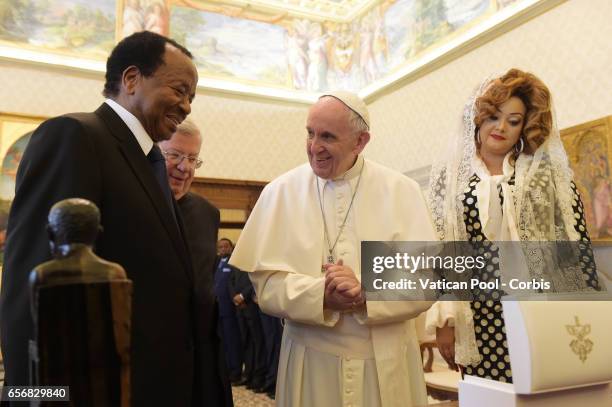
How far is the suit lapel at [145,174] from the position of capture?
153cm

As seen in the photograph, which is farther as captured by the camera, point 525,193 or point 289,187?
point 289,187

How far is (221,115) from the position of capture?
9750 mm

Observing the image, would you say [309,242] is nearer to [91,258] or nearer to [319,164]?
[319,164]

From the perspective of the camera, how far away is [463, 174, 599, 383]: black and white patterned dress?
2117 millimetres

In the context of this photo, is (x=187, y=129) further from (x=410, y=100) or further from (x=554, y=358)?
(x=410, y=100)

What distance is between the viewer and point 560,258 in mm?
2197

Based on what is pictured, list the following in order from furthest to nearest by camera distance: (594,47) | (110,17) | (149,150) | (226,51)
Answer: (226,51) → (110,17) → (594,47) → (149,150)

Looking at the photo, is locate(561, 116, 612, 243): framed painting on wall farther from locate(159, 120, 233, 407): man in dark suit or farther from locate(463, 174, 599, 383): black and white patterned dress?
locate(159, 120, 233, 407): man in dark suit

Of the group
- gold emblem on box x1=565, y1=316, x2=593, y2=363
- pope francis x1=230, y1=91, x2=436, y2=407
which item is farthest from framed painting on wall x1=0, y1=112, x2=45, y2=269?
gold emblem on box x1=565, y1=316, x2=593, y2=363

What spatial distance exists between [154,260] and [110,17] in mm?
8627

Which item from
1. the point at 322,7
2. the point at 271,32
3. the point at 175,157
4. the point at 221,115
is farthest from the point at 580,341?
the point at 322,7

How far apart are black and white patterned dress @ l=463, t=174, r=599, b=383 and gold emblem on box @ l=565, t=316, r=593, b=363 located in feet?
2.74

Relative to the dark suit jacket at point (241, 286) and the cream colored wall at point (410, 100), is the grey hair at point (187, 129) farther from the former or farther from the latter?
the dark suit jacket at point (241, 286)

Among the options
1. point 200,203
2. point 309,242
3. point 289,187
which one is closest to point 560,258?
point 309,242
